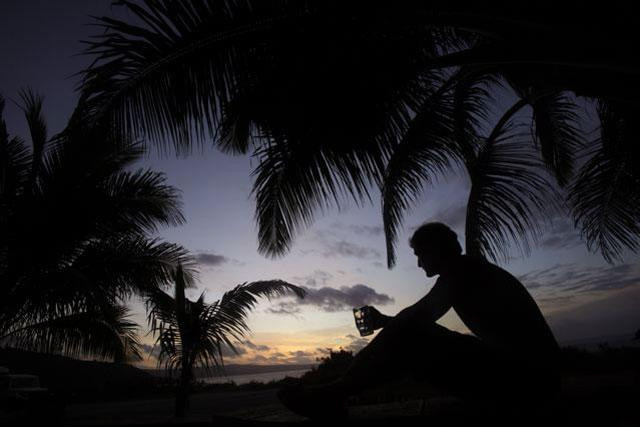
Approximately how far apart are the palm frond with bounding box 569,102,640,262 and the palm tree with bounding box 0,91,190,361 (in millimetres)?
4847

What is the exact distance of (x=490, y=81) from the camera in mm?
3848

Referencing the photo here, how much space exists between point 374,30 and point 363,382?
178cm

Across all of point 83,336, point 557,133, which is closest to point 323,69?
point 557,133

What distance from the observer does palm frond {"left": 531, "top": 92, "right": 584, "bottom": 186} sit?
411 centimetres

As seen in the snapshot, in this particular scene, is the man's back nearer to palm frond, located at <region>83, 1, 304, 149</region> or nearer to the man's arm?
the man's arm

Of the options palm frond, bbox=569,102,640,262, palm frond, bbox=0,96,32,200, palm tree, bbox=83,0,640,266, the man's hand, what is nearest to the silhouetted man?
the man's hand

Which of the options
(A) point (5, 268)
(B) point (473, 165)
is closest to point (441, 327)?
(B) point (473, 165)

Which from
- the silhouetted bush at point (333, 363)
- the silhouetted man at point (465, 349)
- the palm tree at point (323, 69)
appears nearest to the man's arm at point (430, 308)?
the silhouetted man at point (465, 349)

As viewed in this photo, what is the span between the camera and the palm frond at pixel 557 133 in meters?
4.11

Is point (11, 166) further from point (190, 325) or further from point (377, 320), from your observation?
point (377, 320)

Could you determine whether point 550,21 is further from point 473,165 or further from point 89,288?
point 89,288

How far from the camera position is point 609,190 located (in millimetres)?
4035

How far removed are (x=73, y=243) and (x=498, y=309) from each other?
5358 mm

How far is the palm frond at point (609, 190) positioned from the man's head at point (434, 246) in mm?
2592
